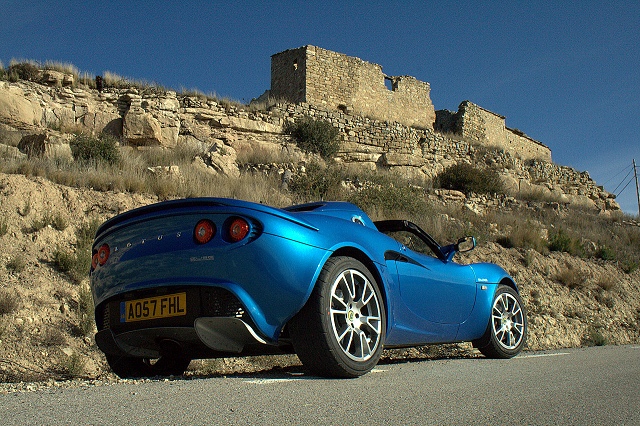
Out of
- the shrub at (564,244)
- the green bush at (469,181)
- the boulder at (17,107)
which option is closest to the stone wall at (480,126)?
the green bush at (469,181)

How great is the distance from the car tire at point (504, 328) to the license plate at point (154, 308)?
3528 mm

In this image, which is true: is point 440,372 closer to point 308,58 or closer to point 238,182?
point 238,182

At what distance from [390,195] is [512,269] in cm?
425

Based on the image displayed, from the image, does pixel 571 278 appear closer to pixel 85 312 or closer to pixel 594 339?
pixel 594 339

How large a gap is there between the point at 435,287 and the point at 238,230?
219 centimetres

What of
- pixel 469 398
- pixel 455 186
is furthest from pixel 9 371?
pixel 455 186

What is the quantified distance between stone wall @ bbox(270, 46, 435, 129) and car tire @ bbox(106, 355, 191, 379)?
67.8 ft

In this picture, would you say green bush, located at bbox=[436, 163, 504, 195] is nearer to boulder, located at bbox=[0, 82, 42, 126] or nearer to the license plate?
boulder, located at bbox=[0, 82, 42, 126]

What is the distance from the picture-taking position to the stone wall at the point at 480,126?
→ 32.1 meters

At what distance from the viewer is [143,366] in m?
5.02

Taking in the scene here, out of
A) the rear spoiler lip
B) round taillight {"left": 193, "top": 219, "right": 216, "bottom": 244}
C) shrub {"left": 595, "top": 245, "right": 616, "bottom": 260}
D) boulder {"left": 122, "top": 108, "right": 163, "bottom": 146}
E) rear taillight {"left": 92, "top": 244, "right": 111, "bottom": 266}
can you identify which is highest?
boulder {"left": 122, "top": 108, "right": 163, "bottom": 146}

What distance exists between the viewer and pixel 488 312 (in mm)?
6336

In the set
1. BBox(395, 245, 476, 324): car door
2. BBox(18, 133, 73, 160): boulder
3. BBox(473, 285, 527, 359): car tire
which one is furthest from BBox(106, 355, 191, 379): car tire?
BBox(18, 133, 73, 160): boulder

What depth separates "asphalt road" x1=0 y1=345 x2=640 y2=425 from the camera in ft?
9.36
